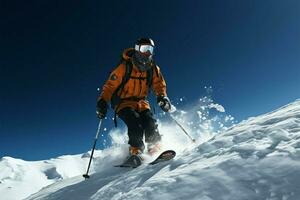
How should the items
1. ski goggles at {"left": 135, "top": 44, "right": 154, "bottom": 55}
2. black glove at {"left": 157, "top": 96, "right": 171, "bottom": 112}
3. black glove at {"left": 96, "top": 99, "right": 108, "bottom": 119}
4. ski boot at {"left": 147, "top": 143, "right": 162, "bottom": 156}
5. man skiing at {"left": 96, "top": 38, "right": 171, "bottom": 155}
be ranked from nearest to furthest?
ski boot at {"left": 147, "top": 143, "right": 162, "bottom": 156}
man skiing at {"left": 96, "top": 38, "right": 171, "bottom": 155}
black glove at {"left": 96, "top": 99, "right": 108, "bottom": 119}
ski goggles at {"left": 135, "top": 44, "right": 154, "bottom": 55}
black glove at {"left": 157, "top": 96, "right": 171, "bottom": 112}

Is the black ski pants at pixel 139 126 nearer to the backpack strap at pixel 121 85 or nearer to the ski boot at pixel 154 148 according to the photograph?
the ski boot at pixel 154 148

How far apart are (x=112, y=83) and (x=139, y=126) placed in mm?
1483

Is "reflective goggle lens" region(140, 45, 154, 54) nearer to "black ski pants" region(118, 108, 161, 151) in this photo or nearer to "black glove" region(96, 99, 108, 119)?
"black ski pants" region(118, 108, 161, 151)

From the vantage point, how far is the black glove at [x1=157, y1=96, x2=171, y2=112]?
977 cm

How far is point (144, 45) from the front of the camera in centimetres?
929

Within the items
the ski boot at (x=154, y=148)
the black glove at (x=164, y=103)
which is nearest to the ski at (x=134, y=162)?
the ski boot at (x=154, y=148)

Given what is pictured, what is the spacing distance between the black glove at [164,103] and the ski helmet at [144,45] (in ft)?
4.38

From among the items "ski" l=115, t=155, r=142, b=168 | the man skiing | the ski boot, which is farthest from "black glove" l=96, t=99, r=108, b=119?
"ski" l=115, t=155, r=142, b=168

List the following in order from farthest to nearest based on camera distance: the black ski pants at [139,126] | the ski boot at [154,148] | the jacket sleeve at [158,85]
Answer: the jacket sleeve at [158,85], the ski boot at [154,148], the black ski pants at [139,126]

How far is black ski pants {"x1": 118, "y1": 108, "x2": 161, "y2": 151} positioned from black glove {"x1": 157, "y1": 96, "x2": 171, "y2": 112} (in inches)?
27.3

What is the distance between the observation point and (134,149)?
26.8 ft

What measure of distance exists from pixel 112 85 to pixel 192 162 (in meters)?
4.67

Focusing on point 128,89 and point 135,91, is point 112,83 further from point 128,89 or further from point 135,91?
point 135,91

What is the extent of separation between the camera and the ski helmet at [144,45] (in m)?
9.23
